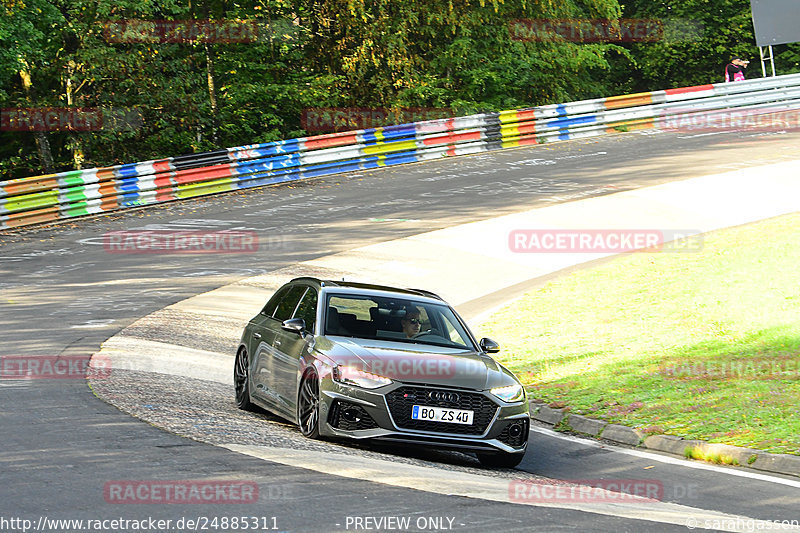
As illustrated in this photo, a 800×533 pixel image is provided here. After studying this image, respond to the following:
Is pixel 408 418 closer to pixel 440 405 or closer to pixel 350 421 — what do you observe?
pixel 440 405

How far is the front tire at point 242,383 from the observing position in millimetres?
11633

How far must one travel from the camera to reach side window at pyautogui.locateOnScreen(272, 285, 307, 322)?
37.8ft

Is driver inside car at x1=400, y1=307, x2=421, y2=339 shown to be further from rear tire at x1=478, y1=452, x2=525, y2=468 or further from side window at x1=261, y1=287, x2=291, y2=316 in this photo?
side window at x1=261, y1=287, x2=291, y2=316

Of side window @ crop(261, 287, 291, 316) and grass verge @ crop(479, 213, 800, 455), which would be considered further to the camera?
side window @ crop(261, 287, 291, 316)

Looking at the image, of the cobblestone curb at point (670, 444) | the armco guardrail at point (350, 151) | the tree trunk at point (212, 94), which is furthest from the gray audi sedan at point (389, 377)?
the tree trunk at point (212, 94)

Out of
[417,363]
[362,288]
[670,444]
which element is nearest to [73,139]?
[362,288]

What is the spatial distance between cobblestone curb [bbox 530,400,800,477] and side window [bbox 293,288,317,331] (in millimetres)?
3157

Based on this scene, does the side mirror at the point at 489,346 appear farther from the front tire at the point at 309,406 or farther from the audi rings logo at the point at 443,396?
the front tire at the point at 309,406

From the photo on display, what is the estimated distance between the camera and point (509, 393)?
32.1ft

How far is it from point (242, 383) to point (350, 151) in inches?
897

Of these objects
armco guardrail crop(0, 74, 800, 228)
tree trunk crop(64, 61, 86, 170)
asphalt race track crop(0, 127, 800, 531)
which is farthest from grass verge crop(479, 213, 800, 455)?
tree trunk crop(64, 61, 86, 170)

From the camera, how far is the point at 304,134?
1567 inches

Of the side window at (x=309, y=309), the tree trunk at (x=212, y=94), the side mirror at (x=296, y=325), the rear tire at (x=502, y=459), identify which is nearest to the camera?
the rear tire at (x=502, y=459)

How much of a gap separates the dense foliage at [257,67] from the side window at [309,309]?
20.9 m
